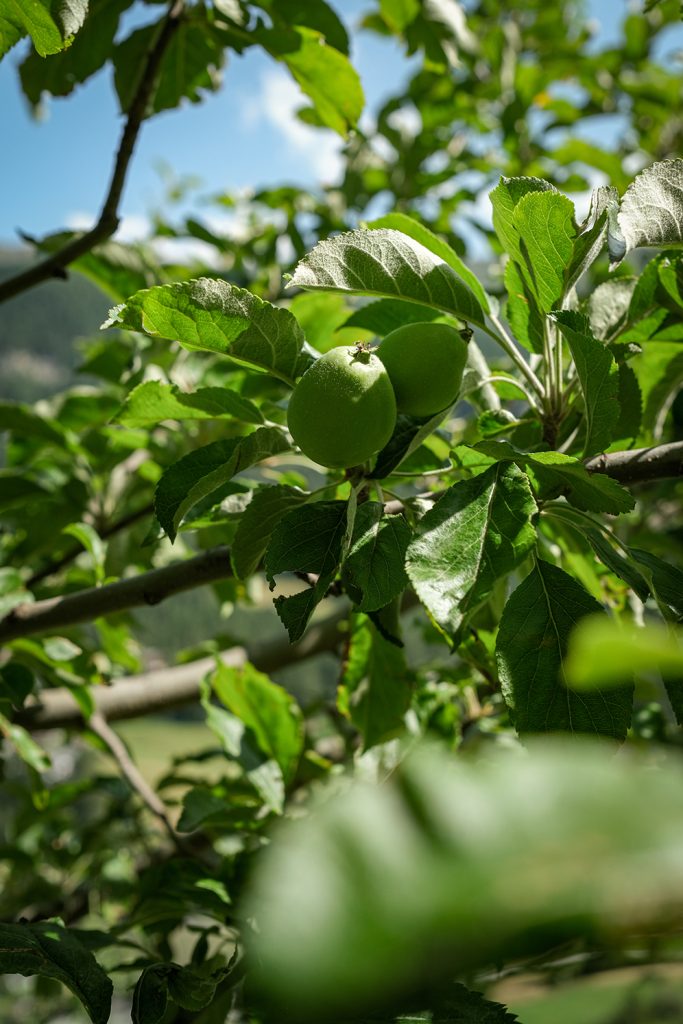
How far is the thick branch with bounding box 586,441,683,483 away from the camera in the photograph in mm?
677

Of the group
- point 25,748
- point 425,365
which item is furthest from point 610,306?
point 25,748

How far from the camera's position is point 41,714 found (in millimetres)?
1450

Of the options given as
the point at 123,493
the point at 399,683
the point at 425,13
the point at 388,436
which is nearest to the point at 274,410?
the point at 388,436

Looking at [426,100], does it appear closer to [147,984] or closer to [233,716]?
[233,716]

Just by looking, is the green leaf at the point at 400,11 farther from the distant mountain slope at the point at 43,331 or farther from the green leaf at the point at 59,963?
the distant mountain slope at the point at 43,331

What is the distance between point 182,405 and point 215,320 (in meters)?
0.15

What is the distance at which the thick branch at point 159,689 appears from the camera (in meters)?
1.45

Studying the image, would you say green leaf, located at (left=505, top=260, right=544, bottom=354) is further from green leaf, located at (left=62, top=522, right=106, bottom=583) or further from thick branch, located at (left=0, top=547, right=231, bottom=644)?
green leaf, located at (left=62, top=522, right=106, bottom=583)

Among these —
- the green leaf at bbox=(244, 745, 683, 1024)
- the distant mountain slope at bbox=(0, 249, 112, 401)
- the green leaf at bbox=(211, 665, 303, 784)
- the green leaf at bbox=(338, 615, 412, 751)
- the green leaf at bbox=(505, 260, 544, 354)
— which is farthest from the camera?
the distant mountain slope at bbox=(0, 249, 112, 401)

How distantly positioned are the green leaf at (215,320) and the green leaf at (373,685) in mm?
390

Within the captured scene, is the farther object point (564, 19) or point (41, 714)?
point (564, 19)

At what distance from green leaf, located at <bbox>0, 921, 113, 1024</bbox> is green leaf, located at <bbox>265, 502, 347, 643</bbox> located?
0.39 m

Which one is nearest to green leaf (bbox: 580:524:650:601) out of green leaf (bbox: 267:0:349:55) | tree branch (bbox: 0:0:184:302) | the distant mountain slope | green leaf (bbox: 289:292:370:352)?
green leaf (bbox: 289:292:370:352)

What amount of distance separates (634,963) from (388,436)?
1.31 ft
